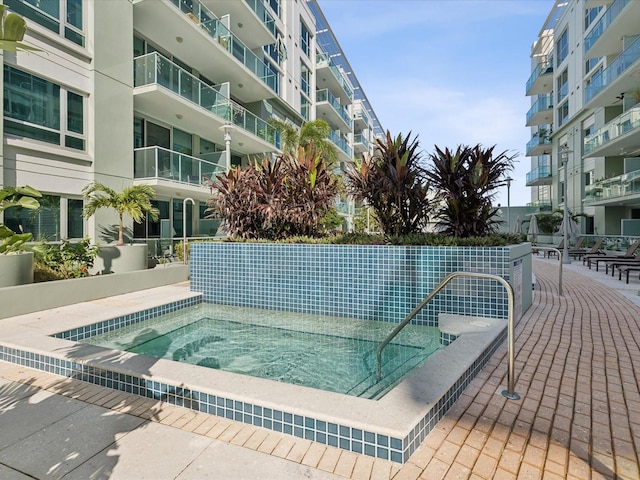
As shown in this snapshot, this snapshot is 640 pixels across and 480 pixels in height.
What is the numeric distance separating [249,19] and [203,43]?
4.89 meters

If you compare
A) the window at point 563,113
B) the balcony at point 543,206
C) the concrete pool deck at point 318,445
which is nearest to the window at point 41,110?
the concrete pool deck at point 318,445

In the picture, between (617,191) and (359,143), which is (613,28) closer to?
(617,191)

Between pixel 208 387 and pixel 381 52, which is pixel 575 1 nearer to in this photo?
pixel 381 52

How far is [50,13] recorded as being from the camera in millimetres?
9656

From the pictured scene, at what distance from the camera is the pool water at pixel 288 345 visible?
448 cm

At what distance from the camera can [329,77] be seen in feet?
99.7

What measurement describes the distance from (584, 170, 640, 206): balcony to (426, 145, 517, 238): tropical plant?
1518 centimetres

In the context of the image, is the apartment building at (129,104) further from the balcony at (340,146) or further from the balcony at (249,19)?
the balcony at (340,146)

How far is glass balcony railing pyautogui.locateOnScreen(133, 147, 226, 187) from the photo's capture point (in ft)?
39.2

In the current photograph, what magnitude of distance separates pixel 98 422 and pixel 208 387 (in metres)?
0.94

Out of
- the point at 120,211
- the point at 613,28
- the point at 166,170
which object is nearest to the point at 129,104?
the point at 166,170

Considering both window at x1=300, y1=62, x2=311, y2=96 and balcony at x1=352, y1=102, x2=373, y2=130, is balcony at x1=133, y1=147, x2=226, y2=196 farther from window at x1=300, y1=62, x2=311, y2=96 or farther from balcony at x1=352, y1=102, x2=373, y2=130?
balcony at x1=352, y1=102, x2=373, y2=130

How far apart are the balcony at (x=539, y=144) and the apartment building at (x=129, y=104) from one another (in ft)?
90.6

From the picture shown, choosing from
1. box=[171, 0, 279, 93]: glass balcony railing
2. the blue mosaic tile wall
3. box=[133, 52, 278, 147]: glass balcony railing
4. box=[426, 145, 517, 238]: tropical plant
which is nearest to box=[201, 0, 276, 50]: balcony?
box=[171, 0, 279, 93]: glass balcony railing
